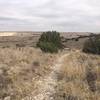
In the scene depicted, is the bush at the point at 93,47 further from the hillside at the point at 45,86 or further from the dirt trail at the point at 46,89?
the dirt trail at the point at 46,89

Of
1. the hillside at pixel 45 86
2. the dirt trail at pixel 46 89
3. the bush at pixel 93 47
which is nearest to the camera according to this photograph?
the hillside at pixel 45 86

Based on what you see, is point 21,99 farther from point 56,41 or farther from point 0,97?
point 56,41

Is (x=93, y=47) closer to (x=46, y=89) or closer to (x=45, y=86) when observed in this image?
(x=45, y=86)

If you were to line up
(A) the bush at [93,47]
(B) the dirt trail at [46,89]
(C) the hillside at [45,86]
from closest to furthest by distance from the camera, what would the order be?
(C) the hillside at [45,86]
(B) the dirt trail at [46,89]
(A) the bush at [93,47]

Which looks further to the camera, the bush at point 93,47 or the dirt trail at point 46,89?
the bush at point 93,47

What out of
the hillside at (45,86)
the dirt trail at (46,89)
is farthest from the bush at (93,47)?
the dirt trail at (46,89)

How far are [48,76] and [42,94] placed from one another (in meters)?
3.45

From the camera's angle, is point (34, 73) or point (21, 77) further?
point (34, 73)

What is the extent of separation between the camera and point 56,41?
36.4 metres

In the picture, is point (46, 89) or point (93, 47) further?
point (93, 47)

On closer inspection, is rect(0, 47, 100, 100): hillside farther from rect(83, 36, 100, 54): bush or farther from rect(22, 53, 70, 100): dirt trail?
rect(83, 36, 100, 54): bush

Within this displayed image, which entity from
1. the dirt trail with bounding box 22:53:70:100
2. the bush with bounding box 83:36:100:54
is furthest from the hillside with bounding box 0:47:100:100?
the bush with bounding box 83:36:100:54

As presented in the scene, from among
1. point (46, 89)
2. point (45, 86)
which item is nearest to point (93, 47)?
point (45, 86)

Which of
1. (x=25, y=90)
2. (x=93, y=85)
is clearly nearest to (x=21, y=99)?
(x=25, y=90)
